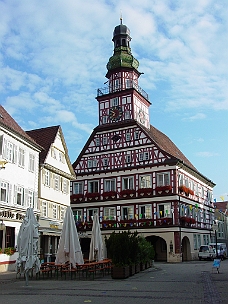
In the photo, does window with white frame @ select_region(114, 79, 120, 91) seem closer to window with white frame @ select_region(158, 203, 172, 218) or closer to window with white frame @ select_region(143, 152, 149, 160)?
window with white frame @ select_region(143, 152, 149, 160)

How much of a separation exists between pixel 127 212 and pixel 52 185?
→ 455 inches

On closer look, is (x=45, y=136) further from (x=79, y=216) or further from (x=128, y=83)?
(x=128, y=83)

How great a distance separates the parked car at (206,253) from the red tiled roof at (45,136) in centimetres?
1967

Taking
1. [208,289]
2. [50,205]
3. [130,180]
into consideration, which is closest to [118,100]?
[130,180]

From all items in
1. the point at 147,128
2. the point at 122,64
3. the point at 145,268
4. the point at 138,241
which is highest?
the point at 122,64

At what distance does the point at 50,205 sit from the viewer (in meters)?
34.0

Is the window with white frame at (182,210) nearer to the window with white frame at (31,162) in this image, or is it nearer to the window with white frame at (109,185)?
the window with white frame at (109,185)

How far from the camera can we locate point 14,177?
91.4 feet

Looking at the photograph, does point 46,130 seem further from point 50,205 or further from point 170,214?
point 170,214

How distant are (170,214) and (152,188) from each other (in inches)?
130

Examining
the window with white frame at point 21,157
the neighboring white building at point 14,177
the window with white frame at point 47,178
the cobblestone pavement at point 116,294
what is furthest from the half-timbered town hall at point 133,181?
the cobblestone pavement at point 116,294

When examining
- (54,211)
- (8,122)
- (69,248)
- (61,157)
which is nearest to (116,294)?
(69,248)

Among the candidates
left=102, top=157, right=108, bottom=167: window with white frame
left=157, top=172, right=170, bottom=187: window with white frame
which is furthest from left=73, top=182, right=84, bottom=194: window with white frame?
left=157, top=172, right=170, bottom=187: window with white frame

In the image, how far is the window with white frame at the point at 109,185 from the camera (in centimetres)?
4511
